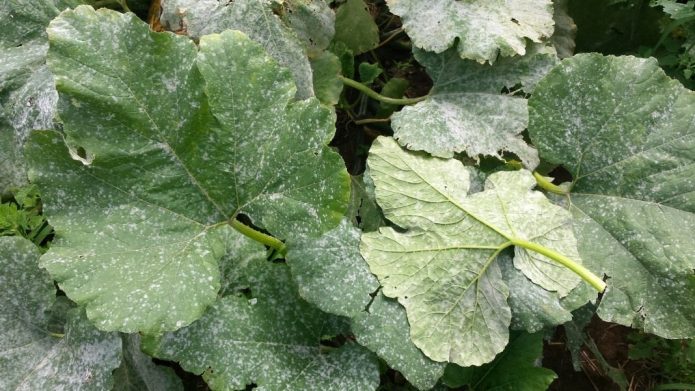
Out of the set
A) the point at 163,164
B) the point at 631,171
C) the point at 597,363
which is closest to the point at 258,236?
the point at 163,164

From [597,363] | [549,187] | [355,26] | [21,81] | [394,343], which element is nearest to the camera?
[394,343]

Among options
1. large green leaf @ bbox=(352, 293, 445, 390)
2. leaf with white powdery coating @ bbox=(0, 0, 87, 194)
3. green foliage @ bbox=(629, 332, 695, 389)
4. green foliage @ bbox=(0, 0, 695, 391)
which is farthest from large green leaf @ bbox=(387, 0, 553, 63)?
green foliage @ bbox=(629, 332, 695, 389)

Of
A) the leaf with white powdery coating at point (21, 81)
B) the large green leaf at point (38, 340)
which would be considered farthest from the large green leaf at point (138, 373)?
the leaf with white powdery coating at point (21, 81)

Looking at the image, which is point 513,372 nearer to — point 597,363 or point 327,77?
point 597,363

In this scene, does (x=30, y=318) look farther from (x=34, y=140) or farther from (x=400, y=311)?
(x=400, y=311)

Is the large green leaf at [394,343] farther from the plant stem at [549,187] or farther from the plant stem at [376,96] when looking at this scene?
the plant stem at [376,96]

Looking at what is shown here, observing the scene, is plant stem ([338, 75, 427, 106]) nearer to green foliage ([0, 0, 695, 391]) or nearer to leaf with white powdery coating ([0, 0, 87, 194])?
green foliage ([0, 0, 695, 391])
